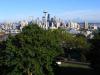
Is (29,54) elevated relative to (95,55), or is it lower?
elevated

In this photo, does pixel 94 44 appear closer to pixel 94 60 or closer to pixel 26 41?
pixel 94 60

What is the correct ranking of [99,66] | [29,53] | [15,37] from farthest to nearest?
[99,66]
[15,37]
[29,53]

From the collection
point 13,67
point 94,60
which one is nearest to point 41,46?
point 13,67

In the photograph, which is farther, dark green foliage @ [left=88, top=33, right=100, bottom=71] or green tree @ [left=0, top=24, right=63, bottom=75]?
dark green foliage @ [left=88, top=33, right=100, bottom=71]

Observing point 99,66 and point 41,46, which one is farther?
point 99,66

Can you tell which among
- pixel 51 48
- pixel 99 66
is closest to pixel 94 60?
pixel 99 66

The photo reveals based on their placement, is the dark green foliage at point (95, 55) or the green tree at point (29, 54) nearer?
the green tree at point (29, 54)

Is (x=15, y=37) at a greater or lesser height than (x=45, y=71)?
greater

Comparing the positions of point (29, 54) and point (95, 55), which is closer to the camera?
point (29, 54)

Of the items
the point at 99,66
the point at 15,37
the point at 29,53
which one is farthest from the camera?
the point at 99,66

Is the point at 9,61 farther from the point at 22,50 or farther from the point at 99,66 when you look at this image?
the point at 99,66
